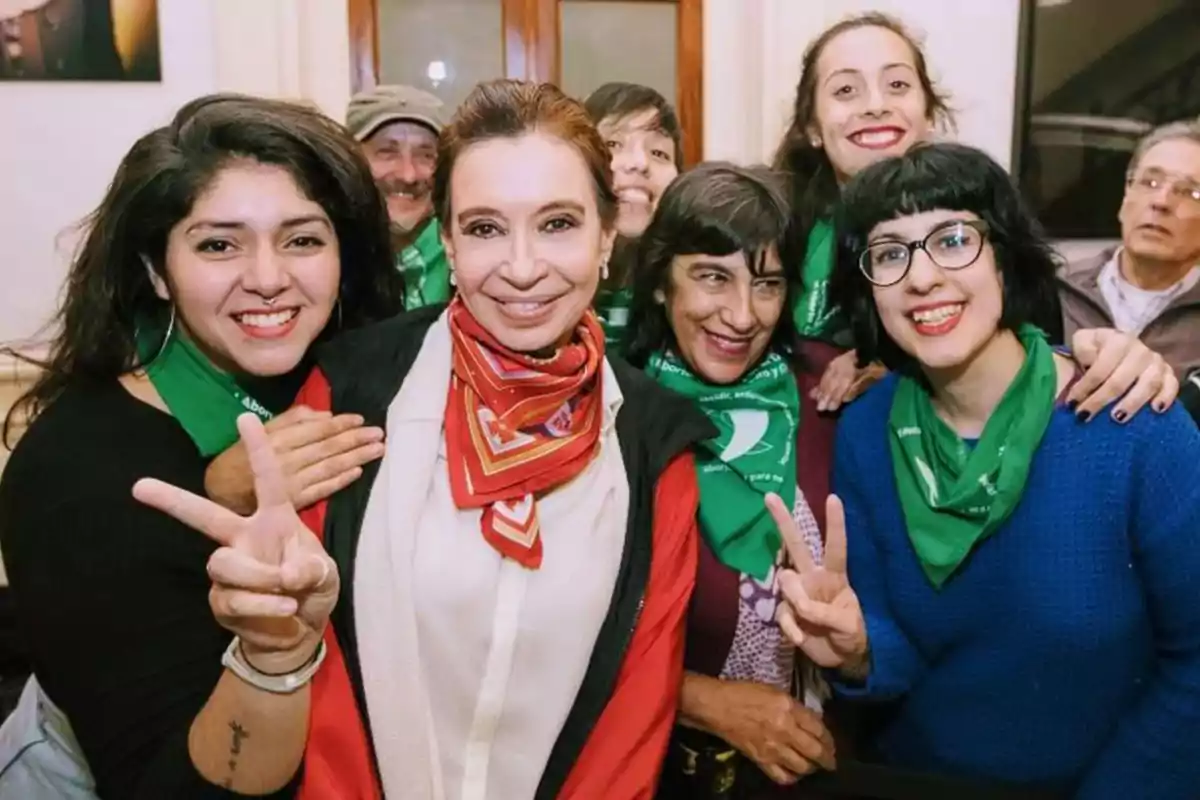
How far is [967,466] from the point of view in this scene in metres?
1.43

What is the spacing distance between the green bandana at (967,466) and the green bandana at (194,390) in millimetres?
941

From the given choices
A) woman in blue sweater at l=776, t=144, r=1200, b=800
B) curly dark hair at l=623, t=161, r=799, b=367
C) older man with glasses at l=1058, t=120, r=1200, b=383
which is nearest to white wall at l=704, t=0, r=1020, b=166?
older man with glasses at l=1058, t=120, r=1200, b=383

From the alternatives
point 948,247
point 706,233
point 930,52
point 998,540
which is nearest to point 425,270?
point 706,233

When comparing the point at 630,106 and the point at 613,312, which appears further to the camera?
the point at 630,106

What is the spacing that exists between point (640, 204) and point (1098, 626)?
1.26 metres

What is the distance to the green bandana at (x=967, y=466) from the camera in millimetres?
1402

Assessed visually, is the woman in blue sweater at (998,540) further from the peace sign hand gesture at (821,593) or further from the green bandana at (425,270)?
the green bandana at (425,270)

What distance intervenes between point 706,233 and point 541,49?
1.77 m

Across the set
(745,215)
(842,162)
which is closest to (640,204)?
(842,162)

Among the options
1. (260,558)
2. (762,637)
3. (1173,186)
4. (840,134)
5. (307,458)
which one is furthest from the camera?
(1173,186)

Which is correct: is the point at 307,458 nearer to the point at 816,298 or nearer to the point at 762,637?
the point at 762,637

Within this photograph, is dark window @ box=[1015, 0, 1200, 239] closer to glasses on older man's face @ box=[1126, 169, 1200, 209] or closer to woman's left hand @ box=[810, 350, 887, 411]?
glasses on older man's face @ box=[1126, 169, 1200, 209]

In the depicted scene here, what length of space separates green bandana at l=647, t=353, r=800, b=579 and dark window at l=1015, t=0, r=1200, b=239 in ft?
6.23

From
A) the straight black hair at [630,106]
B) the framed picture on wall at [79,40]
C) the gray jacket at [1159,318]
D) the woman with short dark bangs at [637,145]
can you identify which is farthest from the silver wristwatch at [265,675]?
the framed picture on wall at [79,40]
